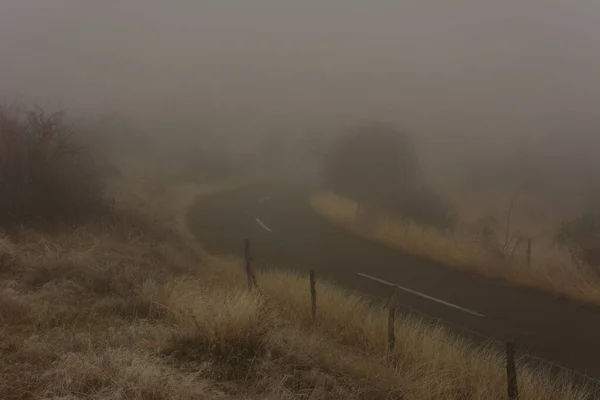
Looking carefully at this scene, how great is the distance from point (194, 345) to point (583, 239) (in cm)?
1529

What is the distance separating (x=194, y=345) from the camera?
701cm

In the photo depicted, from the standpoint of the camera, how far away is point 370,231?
76.6ft

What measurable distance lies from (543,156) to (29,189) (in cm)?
3000

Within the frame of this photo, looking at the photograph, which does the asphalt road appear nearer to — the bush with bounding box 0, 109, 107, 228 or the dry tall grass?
the dry tall grass

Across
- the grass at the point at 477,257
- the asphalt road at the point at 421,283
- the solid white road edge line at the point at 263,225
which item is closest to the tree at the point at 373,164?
the grass at the point at 477,257

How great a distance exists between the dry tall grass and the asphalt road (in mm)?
1799

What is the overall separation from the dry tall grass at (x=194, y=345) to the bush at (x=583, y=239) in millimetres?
7064

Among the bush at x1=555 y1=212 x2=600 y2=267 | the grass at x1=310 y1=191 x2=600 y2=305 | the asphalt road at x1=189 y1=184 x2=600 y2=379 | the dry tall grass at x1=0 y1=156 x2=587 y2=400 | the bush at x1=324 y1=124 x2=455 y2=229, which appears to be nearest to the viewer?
the dry tall grass at x1=0 y1=156 x2=587 y2=400

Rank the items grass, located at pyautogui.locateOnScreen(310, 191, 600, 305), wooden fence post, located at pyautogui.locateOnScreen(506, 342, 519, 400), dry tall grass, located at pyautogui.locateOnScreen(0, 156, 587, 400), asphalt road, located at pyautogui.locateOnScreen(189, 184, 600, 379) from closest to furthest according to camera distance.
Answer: dry tall grass, located at pyautogui.locateOnScreen(0, 156, 587, 400) → wooden fence post, located at pyautogui.locateOnScreen(506, 342, 519, 400) → asphalt road, located at pyautogui.locateOnScreen(189, 184, 600, 379) → grass, located at pyautogui.locateOnScreen(310, 191, 600, 305)

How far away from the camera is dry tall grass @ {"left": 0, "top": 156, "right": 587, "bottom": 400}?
5.80m

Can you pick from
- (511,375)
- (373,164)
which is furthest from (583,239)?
(373,164)

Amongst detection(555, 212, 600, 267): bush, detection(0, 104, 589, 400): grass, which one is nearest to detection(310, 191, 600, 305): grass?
detection(555, 212, 600, 267): bush

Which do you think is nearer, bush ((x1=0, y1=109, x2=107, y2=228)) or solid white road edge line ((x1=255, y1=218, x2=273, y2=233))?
bush ((x1=0, y1=109, x2=107, y2=228))

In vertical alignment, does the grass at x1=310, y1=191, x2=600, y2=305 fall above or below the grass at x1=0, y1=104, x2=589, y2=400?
below
